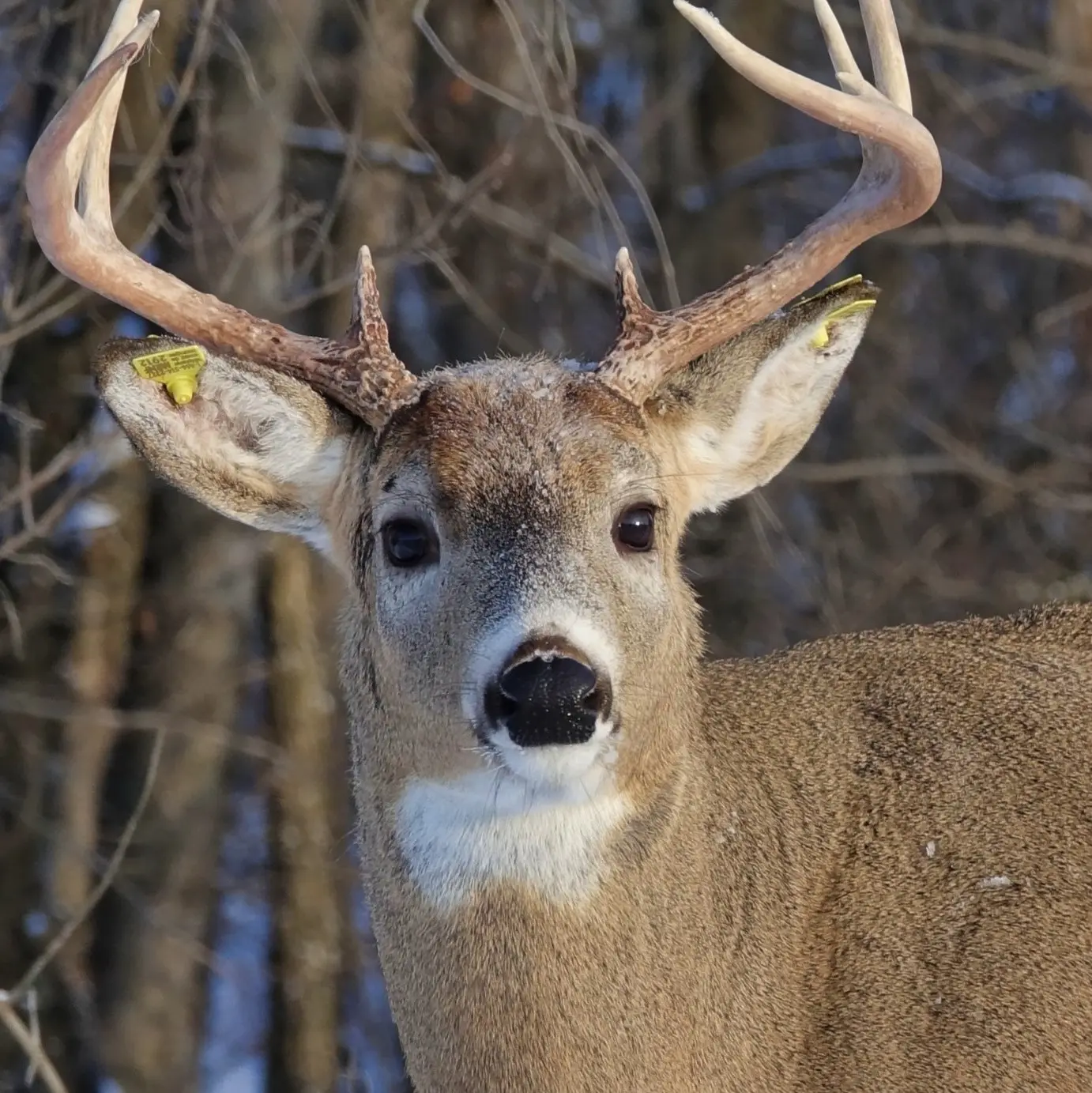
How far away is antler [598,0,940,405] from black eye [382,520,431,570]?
0.55 m

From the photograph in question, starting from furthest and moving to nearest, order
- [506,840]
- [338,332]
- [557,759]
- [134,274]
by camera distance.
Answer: [338,332] < [134,274] < [506,840] < [557,759]

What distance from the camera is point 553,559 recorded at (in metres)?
3.60

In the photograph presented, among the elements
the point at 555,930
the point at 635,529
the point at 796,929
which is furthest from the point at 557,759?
the point at 796,929

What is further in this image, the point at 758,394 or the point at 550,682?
the point at 758,394

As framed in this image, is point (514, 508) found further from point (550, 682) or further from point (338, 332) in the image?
point (338, 332)

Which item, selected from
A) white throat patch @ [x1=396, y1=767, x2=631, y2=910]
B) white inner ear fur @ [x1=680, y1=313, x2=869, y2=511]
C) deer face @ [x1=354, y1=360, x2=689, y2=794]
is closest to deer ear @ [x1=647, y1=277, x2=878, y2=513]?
white inner ear fur @ [x1=680, y1=313, x2=869, y2=511]

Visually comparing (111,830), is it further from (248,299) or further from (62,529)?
(248,299)

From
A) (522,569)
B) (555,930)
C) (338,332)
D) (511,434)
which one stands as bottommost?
(338,332)

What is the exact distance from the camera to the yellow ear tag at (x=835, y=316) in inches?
167

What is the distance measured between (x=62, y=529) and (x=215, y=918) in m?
2.43

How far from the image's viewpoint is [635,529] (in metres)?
3.89

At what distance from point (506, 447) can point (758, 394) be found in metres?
0.79

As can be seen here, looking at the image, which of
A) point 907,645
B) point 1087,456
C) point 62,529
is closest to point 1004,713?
point 907,645

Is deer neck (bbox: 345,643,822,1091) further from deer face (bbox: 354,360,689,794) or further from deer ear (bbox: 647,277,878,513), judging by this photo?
deer ear (bbox: 647,277,878,513)
